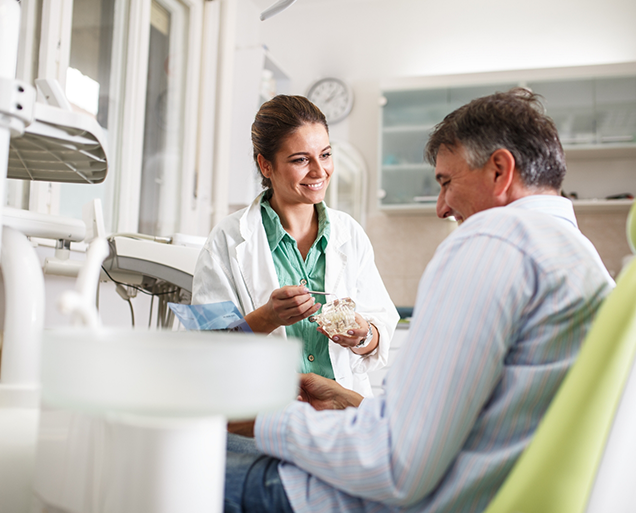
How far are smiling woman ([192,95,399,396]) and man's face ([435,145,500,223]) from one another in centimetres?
55

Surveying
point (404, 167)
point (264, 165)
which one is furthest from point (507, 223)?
point (404, 167)

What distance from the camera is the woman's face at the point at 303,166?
5.21 ft

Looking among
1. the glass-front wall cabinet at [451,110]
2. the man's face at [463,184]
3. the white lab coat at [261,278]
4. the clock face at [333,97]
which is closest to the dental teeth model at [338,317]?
the white lab coat at [261,278]

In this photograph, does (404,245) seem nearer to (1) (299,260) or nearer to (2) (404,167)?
(2) (404,167)

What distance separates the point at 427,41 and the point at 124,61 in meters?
1.93

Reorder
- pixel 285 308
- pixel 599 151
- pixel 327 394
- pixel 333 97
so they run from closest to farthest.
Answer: pixel 327 394 → pixel 285 308 → pixel 599 151 → pixel 333 97

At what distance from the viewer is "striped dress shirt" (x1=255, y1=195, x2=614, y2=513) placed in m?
0.65

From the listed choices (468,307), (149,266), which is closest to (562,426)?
(468,307)

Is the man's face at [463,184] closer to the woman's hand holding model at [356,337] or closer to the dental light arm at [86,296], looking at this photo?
the woman's hand holding model at [356,337]

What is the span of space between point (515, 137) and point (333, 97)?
3.06 metres

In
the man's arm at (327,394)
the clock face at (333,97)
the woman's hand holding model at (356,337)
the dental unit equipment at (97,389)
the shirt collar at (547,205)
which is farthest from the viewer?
the clock face at (333,97)

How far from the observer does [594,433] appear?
2.14 ft

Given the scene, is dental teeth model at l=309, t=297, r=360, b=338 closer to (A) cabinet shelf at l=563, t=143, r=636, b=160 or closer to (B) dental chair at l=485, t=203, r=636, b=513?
(B) dental chair at l=485, t=203, r=636, b=513

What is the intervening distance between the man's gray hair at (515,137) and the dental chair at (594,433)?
0.29m
